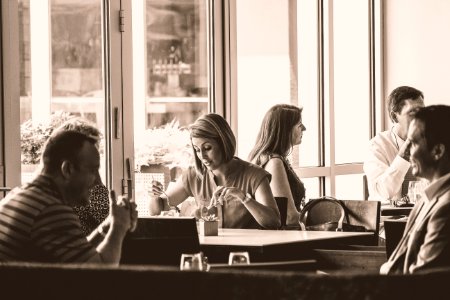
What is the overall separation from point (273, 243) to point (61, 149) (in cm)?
180

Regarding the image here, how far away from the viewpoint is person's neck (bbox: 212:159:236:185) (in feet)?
19.8

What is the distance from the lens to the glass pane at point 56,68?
6.17m

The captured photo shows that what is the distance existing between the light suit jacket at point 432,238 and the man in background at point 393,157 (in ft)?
13.8

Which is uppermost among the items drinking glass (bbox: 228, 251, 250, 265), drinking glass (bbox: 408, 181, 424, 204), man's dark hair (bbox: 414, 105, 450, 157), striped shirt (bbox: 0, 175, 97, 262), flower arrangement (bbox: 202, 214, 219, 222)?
man's dark hair (bbox: 414, 105, 450, 157)

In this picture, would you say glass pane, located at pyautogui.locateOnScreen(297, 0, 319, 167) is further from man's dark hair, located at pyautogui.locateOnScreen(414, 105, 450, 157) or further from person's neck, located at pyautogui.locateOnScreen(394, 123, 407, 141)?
man's dark hair, located at pyautogui.locateOnScreen(414, 105, 450, 157)

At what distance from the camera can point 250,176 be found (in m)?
5.99

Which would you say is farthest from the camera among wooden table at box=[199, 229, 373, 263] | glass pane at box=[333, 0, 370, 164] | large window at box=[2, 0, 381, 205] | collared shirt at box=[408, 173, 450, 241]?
glass pane at box=[333, 0, 370, 164]

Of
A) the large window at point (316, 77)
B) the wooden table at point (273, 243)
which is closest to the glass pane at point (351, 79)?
the large window at point (316, 77)

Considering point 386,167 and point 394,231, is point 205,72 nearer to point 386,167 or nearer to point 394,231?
point 386,167

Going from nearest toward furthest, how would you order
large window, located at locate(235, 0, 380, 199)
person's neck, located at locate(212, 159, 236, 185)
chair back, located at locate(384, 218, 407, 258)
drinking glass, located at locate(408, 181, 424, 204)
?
chair back, located at locate(384, 218, 407, 258) < person's neck, located at locate(212, 159, 236, 185) < drinking glass, located at locate(408, 181, 424, 204) < large window, located at locate(235, 0, 380, 199)

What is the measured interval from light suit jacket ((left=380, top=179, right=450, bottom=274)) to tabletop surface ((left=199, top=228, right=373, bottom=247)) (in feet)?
5.47

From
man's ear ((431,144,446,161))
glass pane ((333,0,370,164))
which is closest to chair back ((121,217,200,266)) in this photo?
man's ear ((431,144,446,161))

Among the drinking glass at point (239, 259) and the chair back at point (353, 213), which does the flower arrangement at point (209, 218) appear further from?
the drinking glass at point (239, 259)

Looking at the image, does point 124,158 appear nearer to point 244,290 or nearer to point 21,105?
point 21,105
